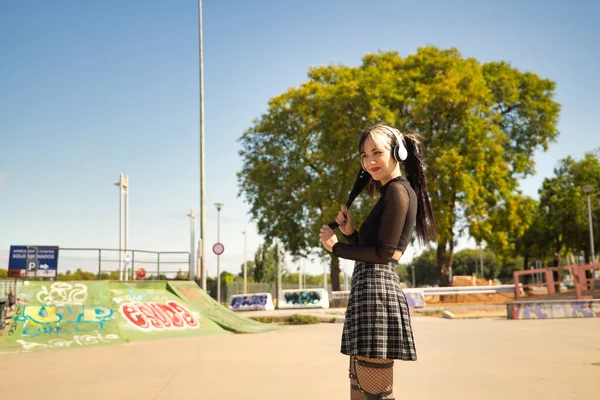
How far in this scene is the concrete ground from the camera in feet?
21.4

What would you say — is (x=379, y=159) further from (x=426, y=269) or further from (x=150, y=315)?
(x=426, y=269)

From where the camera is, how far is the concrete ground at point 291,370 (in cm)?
652

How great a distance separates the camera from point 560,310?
19.7m

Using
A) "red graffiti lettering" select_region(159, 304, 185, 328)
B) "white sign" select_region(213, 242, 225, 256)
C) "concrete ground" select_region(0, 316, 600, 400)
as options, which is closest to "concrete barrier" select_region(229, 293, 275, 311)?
"white sign" select_region(213, 242, 225, 256)

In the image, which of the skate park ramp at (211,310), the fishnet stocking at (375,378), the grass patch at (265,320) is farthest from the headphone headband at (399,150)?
the grass patch at (265,320)

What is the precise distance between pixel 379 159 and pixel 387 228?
0.48m

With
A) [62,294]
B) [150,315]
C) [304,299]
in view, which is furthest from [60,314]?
[304,299]

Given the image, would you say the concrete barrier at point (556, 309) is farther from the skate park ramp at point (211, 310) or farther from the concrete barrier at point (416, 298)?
the concrete barrier at point (416, 298)

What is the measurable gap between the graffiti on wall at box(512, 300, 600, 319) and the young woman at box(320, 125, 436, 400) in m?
18.5

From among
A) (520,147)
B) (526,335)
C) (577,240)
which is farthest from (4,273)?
(577,240)

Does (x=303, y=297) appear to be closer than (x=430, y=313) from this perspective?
No

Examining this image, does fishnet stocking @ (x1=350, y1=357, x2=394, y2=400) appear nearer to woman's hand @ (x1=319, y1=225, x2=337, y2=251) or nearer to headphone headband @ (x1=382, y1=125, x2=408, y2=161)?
woman's hand @ (x1=319, y1=225, x2=337, y2=251)

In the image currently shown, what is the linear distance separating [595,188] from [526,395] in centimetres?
4352

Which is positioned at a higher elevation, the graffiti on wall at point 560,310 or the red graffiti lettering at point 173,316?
the red graffiti lettering at point 173,316
